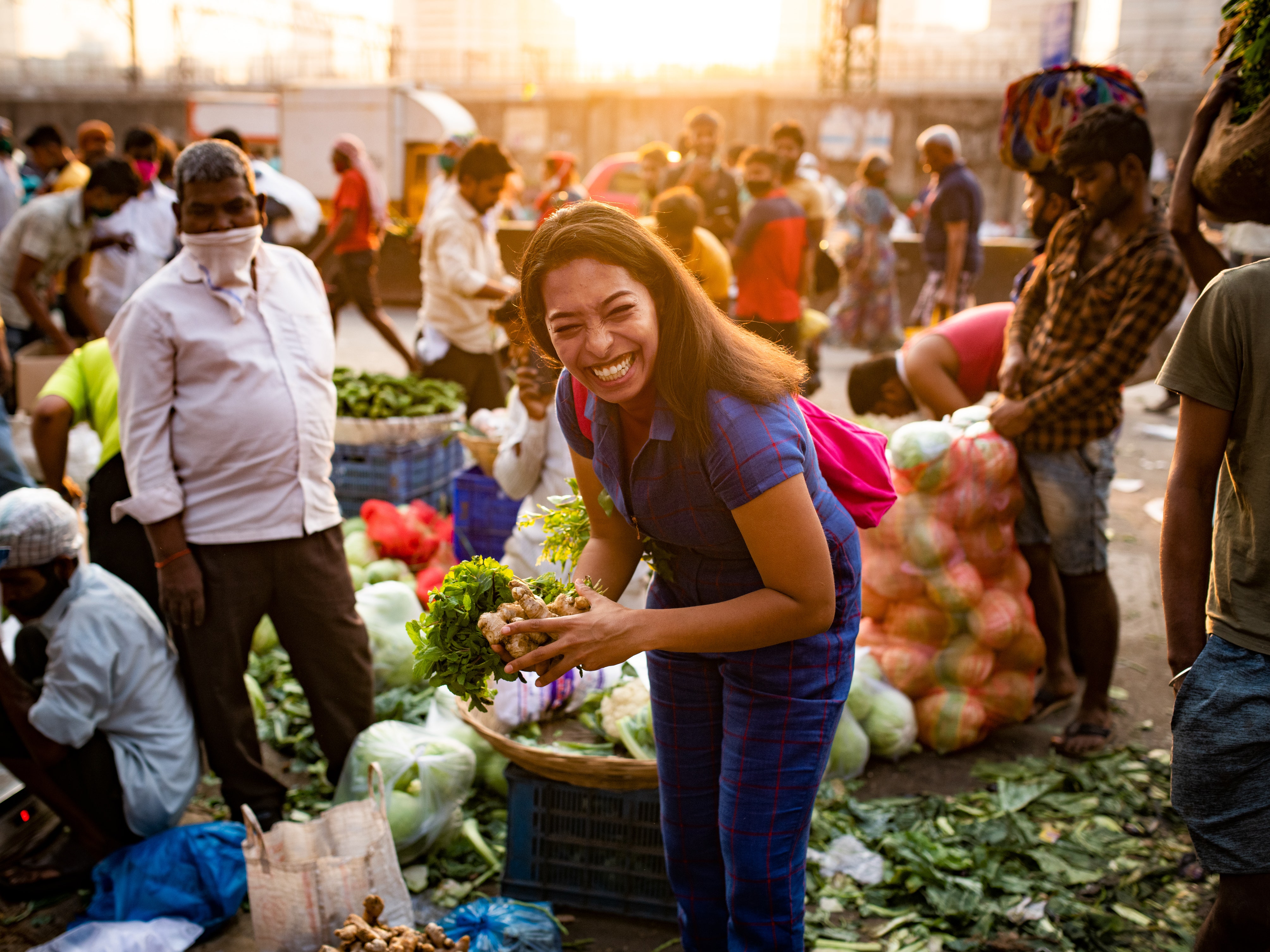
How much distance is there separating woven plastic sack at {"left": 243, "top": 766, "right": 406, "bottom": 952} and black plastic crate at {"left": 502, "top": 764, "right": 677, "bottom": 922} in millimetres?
407

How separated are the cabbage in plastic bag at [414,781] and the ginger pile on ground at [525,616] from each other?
4.74ft

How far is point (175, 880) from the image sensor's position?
2.87 meters

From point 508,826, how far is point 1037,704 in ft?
7.95

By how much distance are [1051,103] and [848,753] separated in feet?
8.99

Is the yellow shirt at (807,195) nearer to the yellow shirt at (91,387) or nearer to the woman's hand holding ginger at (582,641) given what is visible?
the yellow shirt at (91,387)

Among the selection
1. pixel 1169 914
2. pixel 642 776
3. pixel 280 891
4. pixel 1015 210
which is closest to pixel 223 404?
pixel 280 891

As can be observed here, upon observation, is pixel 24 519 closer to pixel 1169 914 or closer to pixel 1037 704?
pixel 1169 914

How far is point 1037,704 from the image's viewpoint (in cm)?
425

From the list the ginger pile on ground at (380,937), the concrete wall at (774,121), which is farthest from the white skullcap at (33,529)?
the concrete wall at (774,121)

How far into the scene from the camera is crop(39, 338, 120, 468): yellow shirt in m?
3.63

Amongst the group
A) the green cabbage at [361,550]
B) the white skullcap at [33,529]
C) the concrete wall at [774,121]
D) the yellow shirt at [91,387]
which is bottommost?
the green cabbage at [361,550]

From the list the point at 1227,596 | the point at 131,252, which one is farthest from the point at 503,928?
the point at 131,252

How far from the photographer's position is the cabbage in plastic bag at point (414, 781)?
3.16 metres

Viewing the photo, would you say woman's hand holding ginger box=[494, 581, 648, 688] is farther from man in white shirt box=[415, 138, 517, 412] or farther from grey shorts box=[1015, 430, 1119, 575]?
man in white shirt box=[415, 138, 517, 412]
